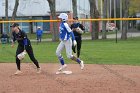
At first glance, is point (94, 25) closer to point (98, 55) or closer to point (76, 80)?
point (98, 55)

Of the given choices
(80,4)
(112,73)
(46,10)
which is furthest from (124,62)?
(80,4)

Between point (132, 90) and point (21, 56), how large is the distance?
437 centimetres

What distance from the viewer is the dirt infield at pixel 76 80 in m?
10.6

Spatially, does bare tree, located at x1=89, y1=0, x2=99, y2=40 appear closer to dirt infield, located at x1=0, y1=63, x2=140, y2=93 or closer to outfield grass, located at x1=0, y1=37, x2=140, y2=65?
outfield grass, located at x1=0, y1=37, x2=140, y2=65

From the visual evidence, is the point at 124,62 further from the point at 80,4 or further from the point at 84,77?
the point at 80,4

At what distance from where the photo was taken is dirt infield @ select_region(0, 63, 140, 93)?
10586mm

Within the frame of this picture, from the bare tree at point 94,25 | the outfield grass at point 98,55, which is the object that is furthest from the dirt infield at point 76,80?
the bare tree at point 94,25

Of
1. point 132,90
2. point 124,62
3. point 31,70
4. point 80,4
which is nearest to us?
point 132,90

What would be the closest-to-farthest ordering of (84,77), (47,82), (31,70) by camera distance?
(47,82) < (84,77) < (31,70)

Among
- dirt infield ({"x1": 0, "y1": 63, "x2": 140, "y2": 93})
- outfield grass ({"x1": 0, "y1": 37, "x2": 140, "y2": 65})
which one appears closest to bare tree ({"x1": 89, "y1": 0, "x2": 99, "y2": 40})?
outfield grass ({"x1": 0, "y1": 37, "x2": 140, "y2": 65})

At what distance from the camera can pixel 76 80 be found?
12148 millimetres

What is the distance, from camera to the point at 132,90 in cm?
1036

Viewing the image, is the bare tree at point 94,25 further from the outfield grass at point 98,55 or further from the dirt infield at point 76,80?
the dirt infield at point 76,80

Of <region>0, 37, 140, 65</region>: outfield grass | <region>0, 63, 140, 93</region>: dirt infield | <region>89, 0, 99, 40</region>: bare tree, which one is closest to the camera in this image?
<region>0, 63, 140, 93</region>: dirt infield
